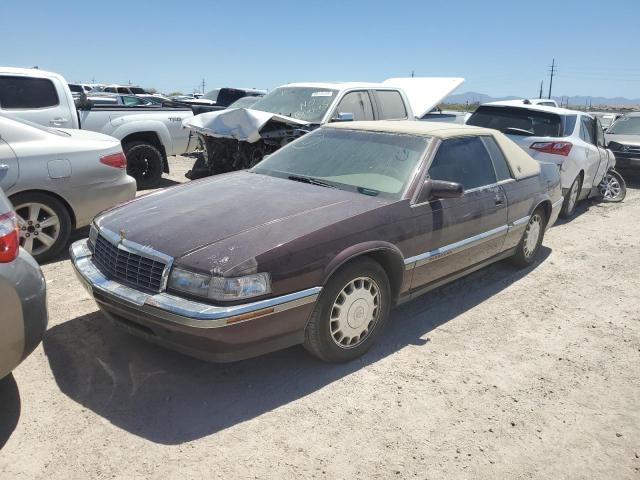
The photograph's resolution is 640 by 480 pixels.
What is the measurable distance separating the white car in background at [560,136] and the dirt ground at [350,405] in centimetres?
385

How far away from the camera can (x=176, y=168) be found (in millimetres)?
11531

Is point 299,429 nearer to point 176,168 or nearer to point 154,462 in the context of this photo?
point 154,462

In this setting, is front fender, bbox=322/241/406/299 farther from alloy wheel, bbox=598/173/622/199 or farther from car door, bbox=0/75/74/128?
alloy wheel, bbox=598/173/622/199

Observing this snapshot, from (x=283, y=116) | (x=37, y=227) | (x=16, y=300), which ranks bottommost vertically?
(x=37, y=227)

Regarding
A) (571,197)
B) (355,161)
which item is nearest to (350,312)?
(355,161)

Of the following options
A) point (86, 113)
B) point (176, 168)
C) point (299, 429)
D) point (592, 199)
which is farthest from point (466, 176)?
point (176, 168)

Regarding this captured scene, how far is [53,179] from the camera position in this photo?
16.7 feet

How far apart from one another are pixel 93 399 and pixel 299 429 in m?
1.21

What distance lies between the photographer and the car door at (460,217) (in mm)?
3941

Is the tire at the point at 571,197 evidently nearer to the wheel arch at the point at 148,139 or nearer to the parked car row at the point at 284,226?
the parked car row at the point at 284,226

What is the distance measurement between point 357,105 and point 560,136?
3.06m

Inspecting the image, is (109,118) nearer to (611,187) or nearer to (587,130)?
(587,130)

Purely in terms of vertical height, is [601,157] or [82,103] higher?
[82,103]

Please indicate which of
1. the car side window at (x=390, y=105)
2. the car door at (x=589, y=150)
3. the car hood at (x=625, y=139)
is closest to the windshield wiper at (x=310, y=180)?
the car side window at (x=390, y=105)
